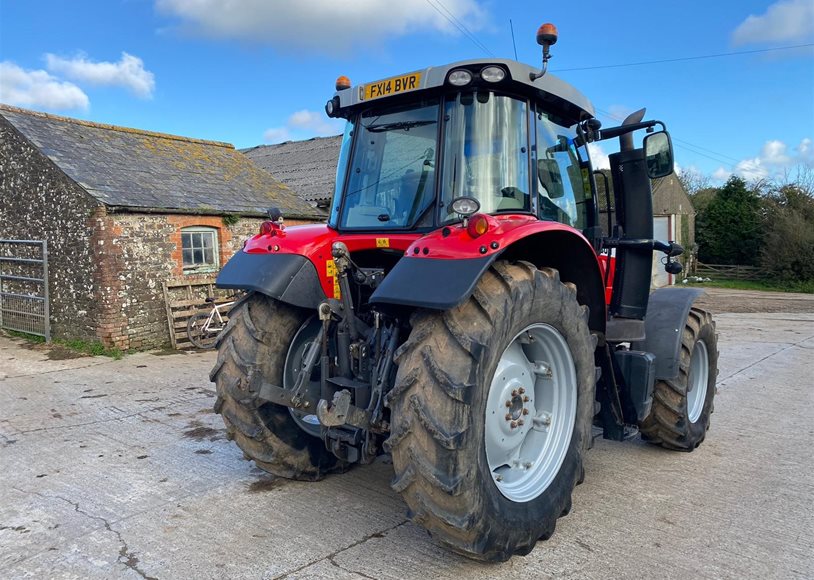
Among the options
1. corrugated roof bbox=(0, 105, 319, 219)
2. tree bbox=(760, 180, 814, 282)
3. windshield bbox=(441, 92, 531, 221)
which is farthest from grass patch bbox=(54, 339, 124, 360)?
tree bbox=(760, 180, 814, 282)

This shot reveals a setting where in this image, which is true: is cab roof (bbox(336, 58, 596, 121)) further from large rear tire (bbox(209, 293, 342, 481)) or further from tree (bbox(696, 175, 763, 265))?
tree (bbox(696, 175, 763, 265))

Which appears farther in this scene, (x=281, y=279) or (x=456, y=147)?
(x=281, y=279)

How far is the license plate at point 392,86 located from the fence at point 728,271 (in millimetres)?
25905

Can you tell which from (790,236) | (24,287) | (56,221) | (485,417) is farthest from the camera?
(790,236)


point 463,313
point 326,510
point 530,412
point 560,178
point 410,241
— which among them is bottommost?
point 326,510

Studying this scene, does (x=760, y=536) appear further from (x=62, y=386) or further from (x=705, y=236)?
(x=705, y=236)

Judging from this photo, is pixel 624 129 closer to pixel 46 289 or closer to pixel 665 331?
pixel 665 331

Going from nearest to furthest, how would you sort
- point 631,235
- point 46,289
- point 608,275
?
point 631,235 → point 608,275 → point 46,289

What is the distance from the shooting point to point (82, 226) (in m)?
9.84

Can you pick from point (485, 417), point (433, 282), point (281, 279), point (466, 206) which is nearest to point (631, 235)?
point (466, 206)

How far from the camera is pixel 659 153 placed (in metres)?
4.04

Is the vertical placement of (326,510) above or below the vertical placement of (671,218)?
below

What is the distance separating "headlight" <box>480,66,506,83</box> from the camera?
333 centimetres

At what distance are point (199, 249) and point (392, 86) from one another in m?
8.55
